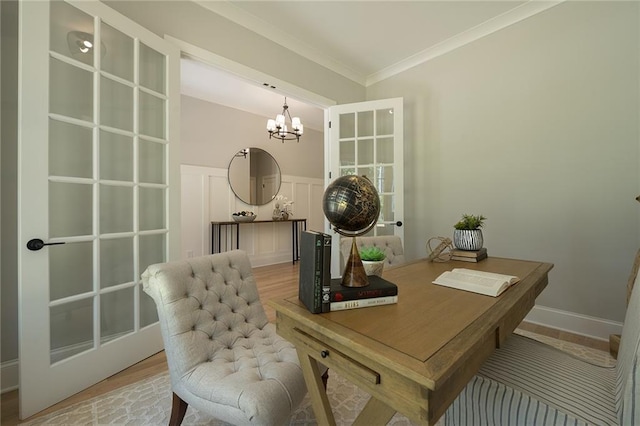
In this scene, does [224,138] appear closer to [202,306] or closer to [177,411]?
[202,306]

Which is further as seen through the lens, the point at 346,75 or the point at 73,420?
the point at 346,75

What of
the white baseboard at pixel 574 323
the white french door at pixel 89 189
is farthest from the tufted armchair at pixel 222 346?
the white baseboard at pixel 574 323

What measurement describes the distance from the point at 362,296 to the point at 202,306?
81 cm

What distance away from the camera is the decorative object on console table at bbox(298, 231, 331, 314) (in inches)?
32.2

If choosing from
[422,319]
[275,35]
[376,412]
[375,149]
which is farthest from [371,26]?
[376,412]

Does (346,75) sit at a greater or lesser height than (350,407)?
greater

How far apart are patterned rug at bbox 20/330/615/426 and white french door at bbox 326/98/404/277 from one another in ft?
5.42

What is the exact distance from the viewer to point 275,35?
260cm

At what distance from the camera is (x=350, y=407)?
4.62ft

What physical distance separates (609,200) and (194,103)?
4.78 meters

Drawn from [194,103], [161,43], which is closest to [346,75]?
[161,43]

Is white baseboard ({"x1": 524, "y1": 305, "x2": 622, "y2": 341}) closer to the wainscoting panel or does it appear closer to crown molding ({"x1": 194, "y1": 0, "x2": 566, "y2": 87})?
crown molding ({"x1": 194, "y1": 0, "x2": 566, "y2": 87})

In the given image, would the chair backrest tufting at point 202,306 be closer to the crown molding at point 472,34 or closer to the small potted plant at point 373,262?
the small potted plant at point 373,262

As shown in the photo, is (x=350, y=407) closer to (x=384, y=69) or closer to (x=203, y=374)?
(x=203, y=374)
